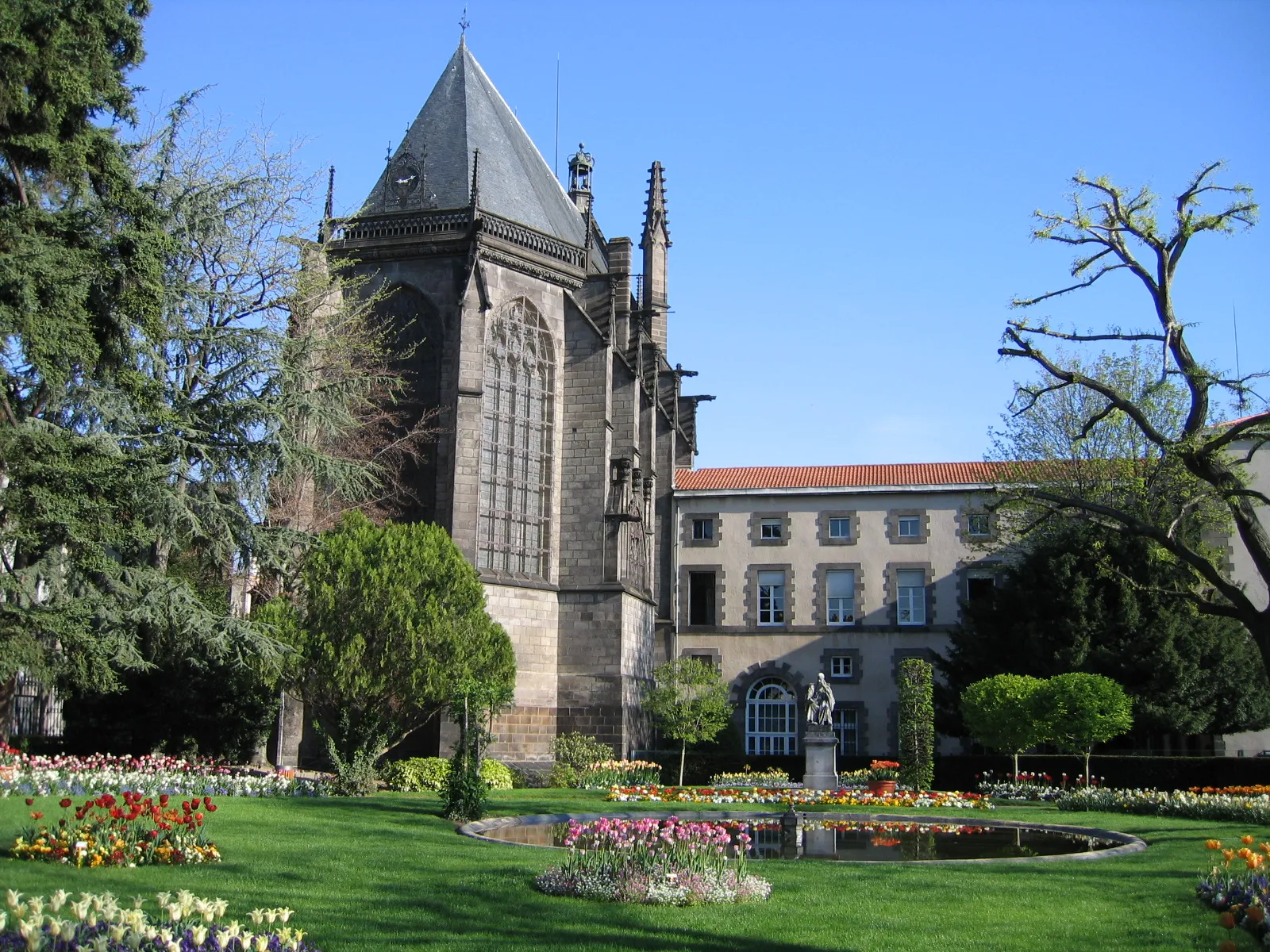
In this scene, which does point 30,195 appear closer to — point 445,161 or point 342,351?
point 342,351

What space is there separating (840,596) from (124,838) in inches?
1199

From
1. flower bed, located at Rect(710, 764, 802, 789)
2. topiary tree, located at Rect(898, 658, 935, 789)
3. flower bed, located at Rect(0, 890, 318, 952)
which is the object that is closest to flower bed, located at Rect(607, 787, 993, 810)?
topiary tree, located at Rect(898, 658, 935, 789)

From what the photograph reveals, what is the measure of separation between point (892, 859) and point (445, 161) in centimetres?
2356

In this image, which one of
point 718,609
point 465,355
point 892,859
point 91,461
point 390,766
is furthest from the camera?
point 718,609

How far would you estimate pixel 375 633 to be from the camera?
21797mm

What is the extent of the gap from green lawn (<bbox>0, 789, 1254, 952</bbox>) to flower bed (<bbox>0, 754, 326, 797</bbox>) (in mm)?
2792

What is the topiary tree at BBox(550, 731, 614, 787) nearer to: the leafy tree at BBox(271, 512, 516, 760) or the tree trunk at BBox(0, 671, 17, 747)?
the leafy tree at BBox(271, 512, 516, 760)

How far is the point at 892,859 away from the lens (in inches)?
510

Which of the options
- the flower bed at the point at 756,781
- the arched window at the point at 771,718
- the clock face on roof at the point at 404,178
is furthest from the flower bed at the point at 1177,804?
the clock face on roof at the point at 404,178

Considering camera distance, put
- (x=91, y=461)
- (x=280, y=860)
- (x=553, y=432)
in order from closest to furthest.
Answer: (x=280, y=860) < (x=91, y=461) < (x=553, y=432)

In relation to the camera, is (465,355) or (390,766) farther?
(465,355)

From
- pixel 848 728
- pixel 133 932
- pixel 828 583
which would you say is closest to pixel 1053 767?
pixel 848 728

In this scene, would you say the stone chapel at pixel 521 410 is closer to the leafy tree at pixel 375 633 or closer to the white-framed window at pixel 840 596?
the leafy tree at pixel 375 633

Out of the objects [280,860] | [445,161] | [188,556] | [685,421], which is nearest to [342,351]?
[188,556]
